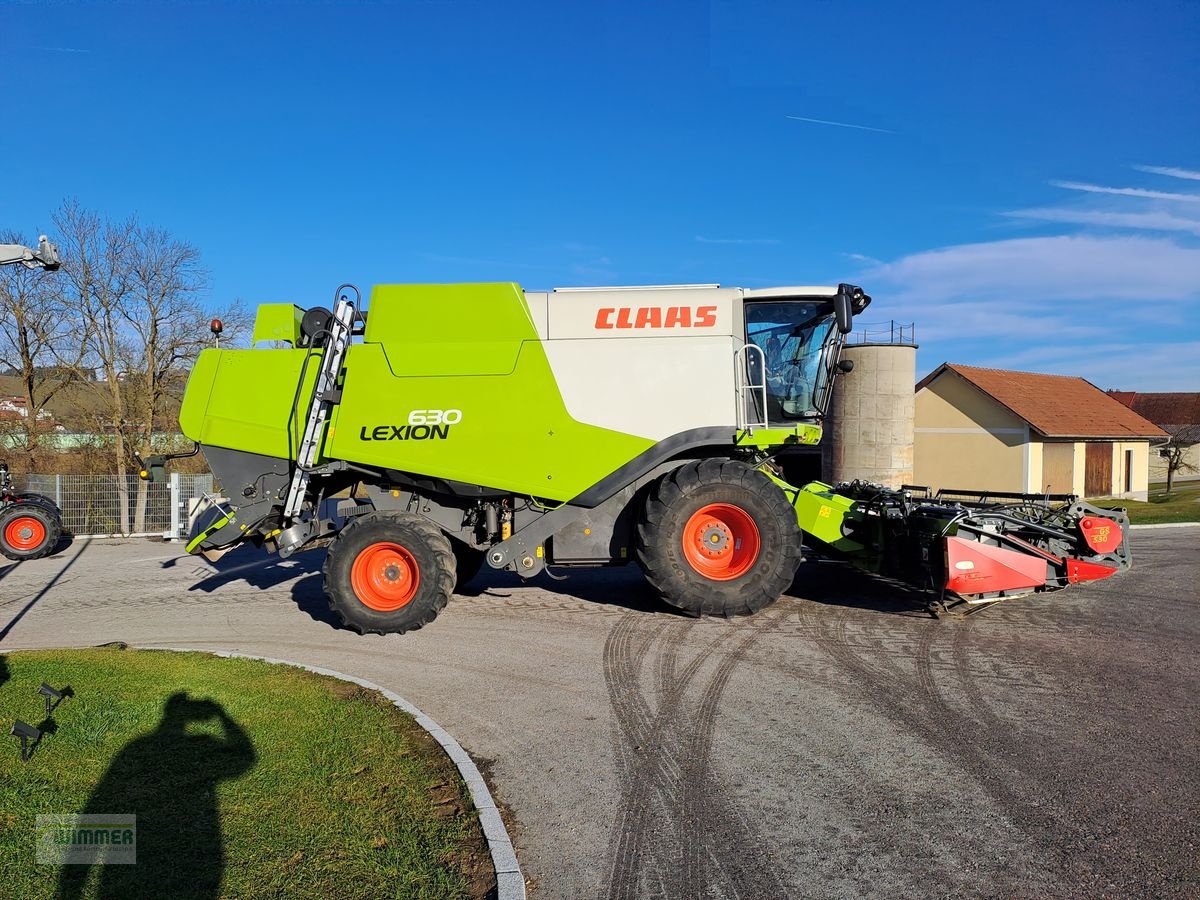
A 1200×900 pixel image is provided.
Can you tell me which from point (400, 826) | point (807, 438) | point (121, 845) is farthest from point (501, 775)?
point (807, 438)

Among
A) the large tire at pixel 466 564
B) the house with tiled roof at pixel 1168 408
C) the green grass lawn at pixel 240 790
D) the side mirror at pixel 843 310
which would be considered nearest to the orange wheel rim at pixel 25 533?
the large tire at pixel 466 564

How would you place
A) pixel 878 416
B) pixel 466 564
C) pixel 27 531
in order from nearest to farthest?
pixel 466 564, pixel 27 531, pixel 878 416

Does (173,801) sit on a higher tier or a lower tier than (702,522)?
lower

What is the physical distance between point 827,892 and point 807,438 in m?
5.87

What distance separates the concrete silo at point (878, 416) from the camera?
31.4 meters

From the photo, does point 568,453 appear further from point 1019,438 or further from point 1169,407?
point 1169,407

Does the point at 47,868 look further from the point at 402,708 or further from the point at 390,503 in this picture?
the point at 390,503

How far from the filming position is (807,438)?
8.88 m

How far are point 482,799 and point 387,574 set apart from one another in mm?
4600

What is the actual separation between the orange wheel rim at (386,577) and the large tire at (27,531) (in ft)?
34.3

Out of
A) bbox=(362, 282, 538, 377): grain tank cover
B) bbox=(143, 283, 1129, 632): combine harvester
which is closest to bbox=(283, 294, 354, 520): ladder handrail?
bbox=(143, 283, 1129, 632): combine harvester

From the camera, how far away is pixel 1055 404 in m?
35.3

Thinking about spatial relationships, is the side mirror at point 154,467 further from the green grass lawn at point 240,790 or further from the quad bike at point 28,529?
the quad bike at point 28,529

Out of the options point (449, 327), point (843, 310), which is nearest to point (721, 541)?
point (843, 310)
